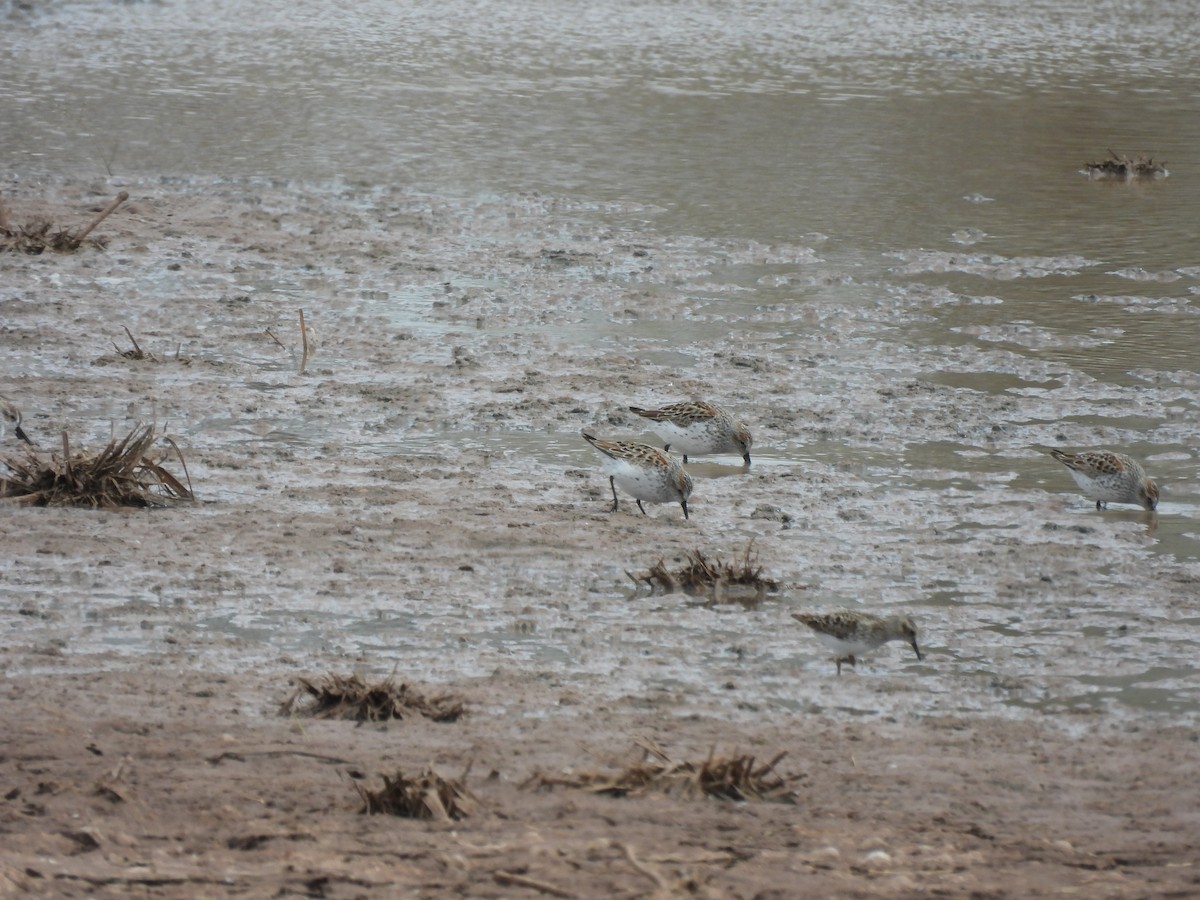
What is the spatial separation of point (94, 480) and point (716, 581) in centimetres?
343

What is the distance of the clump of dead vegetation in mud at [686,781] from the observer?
5.80 metres

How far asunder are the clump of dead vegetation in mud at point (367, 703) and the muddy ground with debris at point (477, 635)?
84 millimetres

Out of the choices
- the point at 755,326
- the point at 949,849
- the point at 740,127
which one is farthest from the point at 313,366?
the point at 740,127

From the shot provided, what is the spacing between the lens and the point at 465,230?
1631 centimetres

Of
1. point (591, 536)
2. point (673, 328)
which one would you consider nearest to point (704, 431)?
point (591, 536)

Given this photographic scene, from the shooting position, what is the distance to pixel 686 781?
19.2 feet

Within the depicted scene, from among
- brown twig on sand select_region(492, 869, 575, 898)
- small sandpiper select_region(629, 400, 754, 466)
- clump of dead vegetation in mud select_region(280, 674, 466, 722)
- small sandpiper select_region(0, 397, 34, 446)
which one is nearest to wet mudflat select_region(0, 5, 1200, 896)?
brown twig on sand select_region(492, 869, 575, 898)

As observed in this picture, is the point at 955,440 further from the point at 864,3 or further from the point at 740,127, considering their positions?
the point at 864,3

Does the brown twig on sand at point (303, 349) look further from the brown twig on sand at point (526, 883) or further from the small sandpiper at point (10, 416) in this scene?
the brown twig on sand at point (526, 883)

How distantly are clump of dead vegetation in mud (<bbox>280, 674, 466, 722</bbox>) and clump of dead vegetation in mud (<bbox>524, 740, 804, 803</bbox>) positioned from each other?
35.4 inches

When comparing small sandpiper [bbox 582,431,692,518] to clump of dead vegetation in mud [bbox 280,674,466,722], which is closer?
clump of dead vegetation in mud [bbox 280,674,466,722]

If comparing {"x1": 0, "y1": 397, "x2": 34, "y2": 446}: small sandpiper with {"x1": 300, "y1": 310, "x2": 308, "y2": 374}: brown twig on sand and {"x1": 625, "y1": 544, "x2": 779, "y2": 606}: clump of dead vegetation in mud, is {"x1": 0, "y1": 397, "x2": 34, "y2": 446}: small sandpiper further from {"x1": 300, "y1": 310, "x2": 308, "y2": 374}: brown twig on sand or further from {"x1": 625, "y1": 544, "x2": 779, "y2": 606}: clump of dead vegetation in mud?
{"x1": 625, "y1": 544, "x2": 779, "y2": 606}: clump of dead vegetation in mud

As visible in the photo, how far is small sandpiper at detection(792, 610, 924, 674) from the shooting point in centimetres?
730

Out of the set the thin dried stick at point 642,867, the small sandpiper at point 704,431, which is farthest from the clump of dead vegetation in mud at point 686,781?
the small sandpiper at point 704,431
